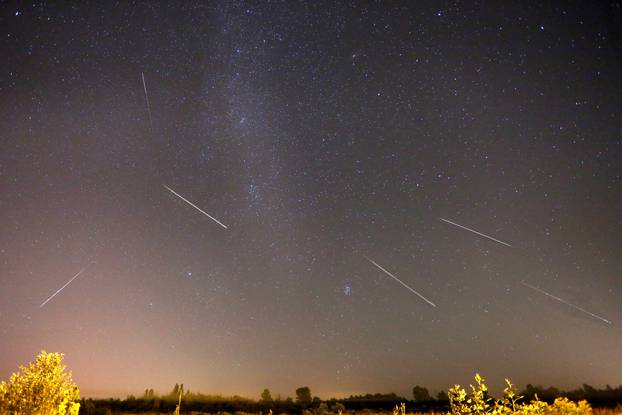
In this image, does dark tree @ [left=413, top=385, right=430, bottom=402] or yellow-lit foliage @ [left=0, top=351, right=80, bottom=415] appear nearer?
yellow-lit foliage @ [left=0, top=351, right=80, bottom=415]

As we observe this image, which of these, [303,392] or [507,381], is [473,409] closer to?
[507,381]

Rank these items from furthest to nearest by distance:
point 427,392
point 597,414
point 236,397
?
point 427,392, point 236,397, point 597,414

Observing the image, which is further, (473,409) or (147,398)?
(147,398)

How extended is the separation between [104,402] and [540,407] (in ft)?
125

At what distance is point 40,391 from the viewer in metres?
9.84

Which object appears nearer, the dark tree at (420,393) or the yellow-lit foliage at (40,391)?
the yellow-lit foliage at (40,391)

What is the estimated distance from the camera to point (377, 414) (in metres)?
27.9

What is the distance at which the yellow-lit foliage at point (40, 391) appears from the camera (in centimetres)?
950

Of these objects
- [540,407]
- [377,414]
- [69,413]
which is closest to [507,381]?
[540,407]

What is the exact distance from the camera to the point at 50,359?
1025 centimetres

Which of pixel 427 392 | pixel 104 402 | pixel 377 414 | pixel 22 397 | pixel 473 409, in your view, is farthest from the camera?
pixel 427 392

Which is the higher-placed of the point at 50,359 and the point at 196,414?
the point at 50,359

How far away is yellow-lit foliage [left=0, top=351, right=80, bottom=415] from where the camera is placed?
9500 millimetres

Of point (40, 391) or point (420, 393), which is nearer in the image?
point (40, 391)
